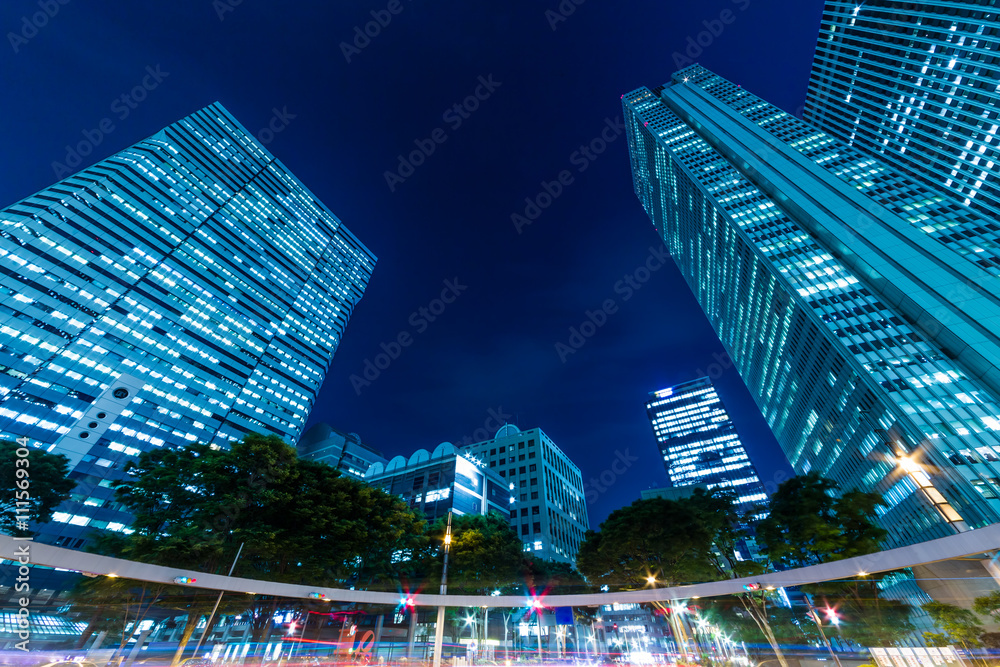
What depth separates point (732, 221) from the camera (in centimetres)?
7156

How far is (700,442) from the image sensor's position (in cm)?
13412

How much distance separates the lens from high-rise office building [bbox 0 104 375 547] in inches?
2199

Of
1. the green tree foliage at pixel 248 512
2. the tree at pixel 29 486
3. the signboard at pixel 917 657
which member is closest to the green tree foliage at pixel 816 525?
the signboard at pixel 917 657

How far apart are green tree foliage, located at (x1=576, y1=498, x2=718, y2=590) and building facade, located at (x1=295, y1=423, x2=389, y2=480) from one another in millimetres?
69428

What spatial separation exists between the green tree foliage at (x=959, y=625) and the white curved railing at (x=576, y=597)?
39.5ft

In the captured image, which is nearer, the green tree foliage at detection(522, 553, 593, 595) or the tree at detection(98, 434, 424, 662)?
the tree at detection(98, 434, 424, 662)

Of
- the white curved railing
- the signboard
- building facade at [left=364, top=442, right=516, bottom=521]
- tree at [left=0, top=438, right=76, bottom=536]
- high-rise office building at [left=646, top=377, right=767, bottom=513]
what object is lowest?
the signboard

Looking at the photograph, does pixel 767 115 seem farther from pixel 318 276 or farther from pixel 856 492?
pixel 318 276

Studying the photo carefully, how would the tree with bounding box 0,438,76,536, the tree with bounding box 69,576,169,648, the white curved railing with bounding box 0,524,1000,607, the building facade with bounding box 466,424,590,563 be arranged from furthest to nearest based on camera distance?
the building facade with bounding box 466,424,590,563 < the tree with bounding box 0,438,76,536 < the tree with bounding box 69,576,169,648 < the white curved railing with bounding box 0,524,1000,607

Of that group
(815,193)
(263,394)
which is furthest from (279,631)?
(815,193)

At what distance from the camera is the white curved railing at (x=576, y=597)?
425 inches

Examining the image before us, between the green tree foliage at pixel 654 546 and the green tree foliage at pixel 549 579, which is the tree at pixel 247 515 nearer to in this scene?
the green tree foliage at pixel 654 546

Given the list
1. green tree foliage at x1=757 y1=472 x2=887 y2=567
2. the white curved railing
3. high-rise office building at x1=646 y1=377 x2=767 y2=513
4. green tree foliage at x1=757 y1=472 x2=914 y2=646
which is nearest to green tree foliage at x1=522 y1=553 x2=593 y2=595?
green tree foliage at x1=757 y1=472 x2=914 y2=646

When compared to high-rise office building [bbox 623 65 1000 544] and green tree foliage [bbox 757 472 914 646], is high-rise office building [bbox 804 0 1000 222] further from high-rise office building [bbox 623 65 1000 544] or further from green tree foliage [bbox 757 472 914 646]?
green tree foliage [bbox 757 472 914 646]
